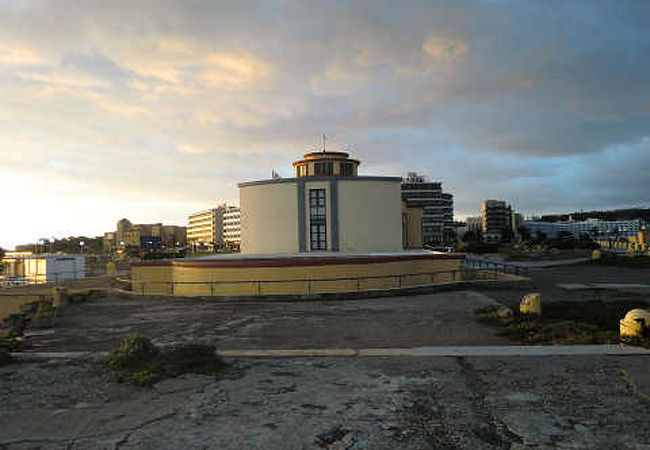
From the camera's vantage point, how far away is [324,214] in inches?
1244

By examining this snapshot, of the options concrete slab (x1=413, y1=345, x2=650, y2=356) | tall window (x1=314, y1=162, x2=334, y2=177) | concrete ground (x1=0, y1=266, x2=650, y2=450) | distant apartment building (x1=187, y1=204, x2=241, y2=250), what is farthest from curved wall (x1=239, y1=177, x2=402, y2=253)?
distant apartment building (x1=187, y1=204, x2=241, y2=250)

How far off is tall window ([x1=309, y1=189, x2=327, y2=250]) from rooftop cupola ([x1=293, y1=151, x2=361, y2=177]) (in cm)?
452

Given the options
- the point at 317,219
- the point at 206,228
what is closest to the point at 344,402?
the point at 317,219

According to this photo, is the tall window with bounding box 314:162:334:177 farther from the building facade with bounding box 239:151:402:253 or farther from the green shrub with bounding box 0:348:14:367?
the green shrub with bounding box 0:348:14:367

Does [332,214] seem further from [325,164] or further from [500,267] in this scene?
[500,267]

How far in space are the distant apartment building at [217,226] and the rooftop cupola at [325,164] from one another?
125 metres

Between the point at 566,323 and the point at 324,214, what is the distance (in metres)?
21.5

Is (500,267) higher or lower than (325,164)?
lower

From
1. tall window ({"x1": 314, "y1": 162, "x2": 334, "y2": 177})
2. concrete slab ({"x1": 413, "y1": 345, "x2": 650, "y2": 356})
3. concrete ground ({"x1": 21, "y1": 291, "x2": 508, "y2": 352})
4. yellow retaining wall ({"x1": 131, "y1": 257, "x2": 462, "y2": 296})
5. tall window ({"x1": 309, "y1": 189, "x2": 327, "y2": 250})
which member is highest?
tall window ({"x1": 314, "y1": 162, "x2": 334, "y2": 177})

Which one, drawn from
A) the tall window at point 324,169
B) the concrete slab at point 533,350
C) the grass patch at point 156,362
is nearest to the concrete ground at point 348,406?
the grass patch at point 156,362

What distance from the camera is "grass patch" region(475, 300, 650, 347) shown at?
10.4 m

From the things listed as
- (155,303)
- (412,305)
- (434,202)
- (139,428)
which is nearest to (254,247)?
(155,303)

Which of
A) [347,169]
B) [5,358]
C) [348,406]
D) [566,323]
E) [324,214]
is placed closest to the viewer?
[348,406]

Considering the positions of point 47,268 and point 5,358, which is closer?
point 5,358
